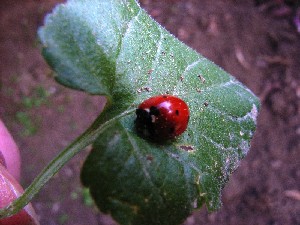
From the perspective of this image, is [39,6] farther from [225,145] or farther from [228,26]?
[225,145]

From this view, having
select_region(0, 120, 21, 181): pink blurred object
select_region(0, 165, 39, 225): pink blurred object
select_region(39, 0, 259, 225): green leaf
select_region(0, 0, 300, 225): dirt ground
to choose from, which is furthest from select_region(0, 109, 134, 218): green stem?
select_region(0, 0, 300, 225): dirt ground

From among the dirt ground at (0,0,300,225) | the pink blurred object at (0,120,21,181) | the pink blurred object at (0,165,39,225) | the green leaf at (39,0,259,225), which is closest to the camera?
the green leaf at (39,0,259,225)

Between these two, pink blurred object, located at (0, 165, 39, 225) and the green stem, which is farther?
pink blurred object, located at (0, 165, 39, 225)

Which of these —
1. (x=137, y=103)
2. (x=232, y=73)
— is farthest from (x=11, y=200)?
(x=232, y=73)

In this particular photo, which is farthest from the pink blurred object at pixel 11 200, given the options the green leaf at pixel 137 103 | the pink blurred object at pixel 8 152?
the green leaf at pixel 137 103

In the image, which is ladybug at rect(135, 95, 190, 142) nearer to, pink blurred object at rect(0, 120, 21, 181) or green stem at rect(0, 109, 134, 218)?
green stem at rect(0, 109, 134, 218)

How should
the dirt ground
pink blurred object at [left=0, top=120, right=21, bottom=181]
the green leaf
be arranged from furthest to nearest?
the dirt ground
pink blurred object at [left=0, top=120, right=21, bottom=181]
the green leaf

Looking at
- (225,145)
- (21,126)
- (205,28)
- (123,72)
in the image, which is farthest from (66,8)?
(205,28)

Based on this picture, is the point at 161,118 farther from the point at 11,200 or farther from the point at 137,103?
the point at 11,200
